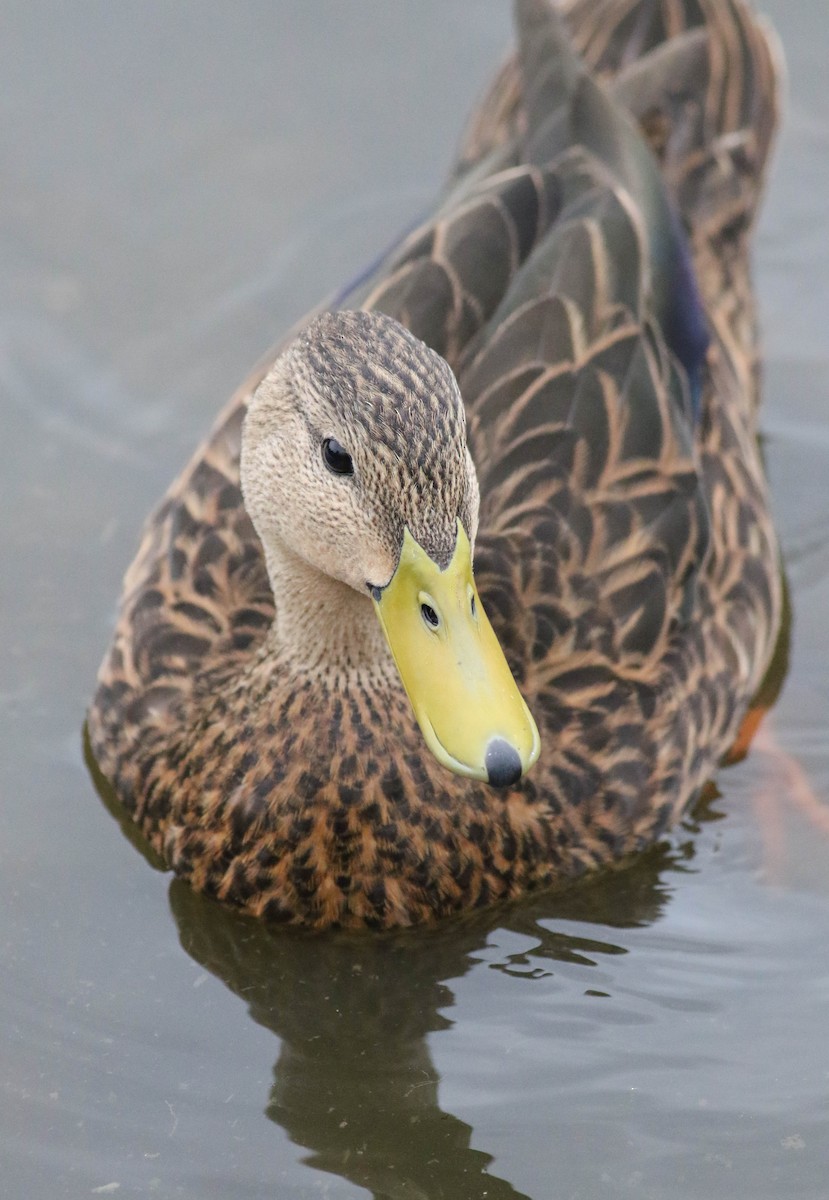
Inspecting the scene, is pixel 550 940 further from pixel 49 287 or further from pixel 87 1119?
pixel 49 287

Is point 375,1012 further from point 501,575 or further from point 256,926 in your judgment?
point 501,575

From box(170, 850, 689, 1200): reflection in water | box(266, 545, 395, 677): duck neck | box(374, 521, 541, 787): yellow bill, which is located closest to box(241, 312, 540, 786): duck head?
box(374, 521, 541, 787): yellow bill

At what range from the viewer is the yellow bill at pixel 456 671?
401 cm

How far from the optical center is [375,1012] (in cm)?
491

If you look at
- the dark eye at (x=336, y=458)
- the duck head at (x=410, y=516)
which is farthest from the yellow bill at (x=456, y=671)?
the dark eye at (x=336, y=458)

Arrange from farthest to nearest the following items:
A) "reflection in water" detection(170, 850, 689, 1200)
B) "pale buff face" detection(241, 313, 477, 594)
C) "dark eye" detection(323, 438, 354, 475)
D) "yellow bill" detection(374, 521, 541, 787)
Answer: "reflection in water" detection(170, 850, 689, 1200) → "dark eye" detection(323, 438, 354, 475) → "pale buff face" detection(241, 313, 477, 594) → "yellow bill" detection(374, 521, 541, 787)

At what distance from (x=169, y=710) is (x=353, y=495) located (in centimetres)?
117

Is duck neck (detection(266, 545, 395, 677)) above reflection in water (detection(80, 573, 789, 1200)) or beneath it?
above

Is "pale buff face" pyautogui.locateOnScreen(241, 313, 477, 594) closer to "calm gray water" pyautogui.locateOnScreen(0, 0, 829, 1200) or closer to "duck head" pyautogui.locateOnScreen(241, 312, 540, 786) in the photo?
"duck head" pyautogui.locateOnScreen(241, 312, 540, 786)

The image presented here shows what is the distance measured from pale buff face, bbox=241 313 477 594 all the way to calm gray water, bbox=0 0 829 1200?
116cm

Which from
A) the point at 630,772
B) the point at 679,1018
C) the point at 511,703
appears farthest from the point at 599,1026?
the point at 511,703

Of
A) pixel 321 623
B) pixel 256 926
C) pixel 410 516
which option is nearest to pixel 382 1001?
pixel 256 926

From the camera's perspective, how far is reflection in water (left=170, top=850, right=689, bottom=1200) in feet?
15.1

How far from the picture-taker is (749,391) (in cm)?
670
